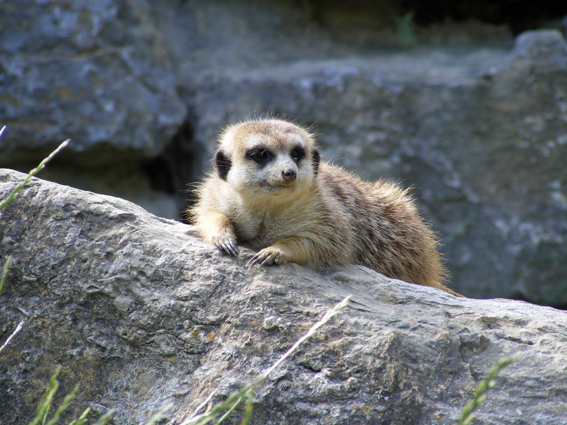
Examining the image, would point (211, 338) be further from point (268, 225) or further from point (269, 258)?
point (268, 225)

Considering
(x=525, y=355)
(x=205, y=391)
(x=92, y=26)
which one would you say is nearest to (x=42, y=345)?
(x=205, y=391)

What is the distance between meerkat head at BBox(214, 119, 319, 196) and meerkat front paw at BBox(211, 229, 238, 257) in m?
0.32

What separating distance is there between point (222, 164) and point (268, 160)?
1.06 ft

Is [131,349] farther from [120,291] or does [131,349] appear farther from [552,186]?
[552,186]

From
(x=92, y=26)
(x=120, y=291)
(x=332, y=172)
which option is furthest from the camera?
(x=92, y=26)

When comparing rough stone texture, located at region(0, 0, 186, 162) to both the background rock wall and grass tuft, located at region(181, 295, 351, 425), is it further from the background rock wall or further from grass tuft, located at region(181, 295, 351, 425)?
grass tuft, located at region(181, 295, 351, 425)

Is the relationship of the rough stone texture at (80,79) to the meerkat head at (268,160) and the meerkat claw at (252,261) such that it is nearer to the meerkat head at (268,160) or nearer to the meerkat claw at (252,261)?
the meerkat head at (268,160)

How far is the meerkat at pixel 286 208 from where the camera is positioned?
257cm

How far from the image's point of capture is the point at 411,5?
17.1 feet

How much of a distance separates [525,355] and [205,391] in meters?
1.19

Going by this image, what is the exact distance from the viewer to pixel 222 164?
9.49 feet

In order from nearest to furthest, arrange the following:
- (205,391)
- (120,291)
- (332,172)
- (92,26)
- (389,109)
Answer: (205,391), (120,291), (332,172), (92,26), (389,109)

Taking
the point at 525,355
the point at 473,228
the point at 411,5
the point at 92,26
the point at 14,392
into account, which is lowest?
the point at 473,228

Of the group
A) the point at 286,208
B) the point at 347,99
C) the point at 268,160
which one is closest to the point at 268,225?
the point at 286,208
